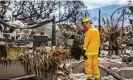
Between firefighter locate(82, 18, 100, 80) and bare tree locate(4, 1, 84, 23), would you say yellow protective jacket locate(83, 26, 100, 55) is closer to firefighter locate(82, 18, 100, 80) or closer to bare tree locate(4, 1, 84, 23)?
firefighter locate(82, 18, 100, 80)

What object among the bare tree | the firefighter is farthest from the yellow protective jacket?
the bare tree

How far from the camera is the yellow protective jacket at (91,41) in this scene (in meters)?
11.3

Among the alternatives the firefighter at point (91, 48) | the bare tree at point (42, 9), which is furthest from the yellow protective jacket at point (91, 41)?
the bare tree at point (42, 9)

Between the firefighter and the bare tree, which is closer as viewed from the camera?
the firefighter

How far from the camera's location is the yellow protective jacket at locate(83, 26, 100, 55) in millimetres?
11281

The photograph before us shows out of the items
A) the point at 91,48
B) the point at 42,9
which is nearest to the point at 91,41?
the point at 91,48

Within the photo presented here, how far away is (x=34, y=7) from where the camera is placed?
39906mm

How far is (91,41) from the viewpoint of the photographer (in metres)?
11.4

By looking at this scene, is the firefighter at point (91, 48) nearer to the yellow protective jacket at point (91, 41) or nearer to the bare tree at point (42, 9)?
the yellow protective jacket at point (91, 41)

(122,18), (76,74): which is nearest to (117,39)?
(122,18)

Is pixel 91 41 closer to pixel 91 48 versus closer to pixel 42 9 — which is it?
pixel 91 48

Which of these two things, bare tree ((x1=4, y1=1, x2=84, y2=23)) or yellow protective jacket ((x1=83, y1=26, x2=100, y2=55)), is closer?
yellow protective jacket ((x1=83, y1=26, x2=100, y2=55))

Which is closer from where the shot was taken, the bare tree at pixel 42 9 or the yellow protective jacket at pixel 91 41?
the yellow protective jacket at pixel 91 41

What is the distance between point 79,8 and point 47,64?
104ft
